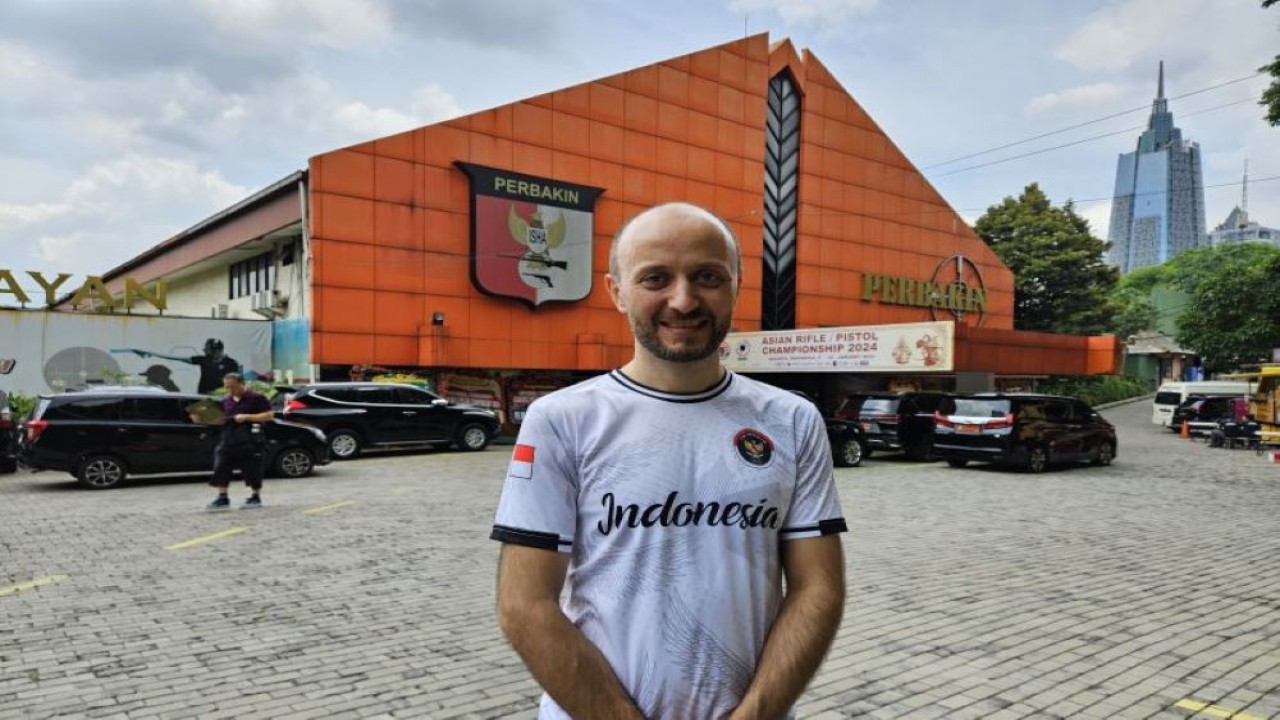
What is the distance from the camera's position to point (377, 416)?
18906 mm

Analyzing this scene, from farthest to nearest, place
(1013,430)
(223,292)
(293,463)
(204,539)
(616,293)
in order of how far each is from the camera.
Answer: (223,292)
(1013,430)
(293,463)
(204,539)
(616,293)

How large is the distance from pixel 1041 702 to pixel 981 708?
366 millimetres

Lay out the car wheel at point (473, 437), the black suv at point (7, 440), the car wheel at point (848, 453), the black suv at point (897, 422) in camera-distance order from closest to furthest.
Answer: the black suv at point (7, 440), the car wheel at point (848, 453), the black suv at point (897, 422), the car wheel at point (473, 437)

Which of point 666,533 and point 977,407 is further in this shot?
point 977,407

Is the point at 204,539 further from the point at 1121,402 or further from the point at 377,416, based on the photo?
the point at 1121,402

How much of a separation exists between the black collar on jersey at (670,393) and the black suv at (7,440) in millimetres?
16928

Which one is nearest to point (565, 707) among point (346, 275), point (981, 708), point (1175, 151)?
point (981, 708)

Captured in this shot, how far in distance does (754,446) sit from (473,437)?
19714mm

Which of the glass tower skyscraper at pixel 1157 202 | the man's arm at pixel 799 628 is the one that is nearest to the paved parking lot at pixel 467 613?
the man's arm at pixel 799 628

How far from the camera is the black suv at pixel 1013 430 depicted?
16.3 metres

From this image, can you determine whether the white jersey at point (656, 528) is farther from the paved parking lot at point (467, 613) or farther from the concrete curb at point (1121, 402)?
the concrete curb at point (1121, 402)

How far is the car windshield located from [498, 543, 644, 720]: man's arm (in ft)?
54.0

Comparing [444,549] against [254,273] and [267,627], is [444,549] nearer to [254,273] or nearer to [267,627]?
[267,627]

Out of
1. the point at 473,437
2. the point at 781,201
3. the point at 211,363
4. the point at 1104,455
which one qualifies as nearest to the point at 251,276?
the point at 211,363
